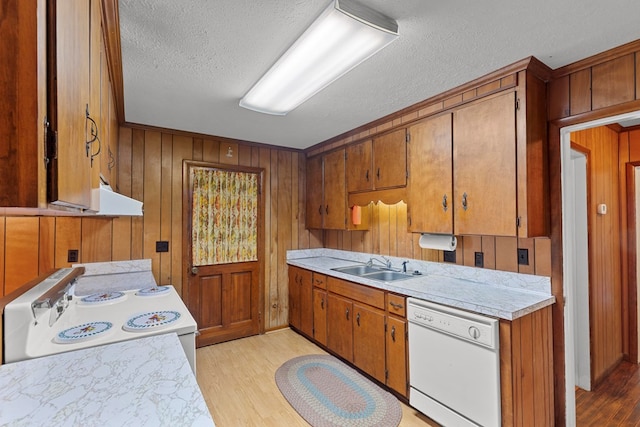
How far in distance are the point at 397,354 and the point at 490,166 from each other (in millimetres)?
1557

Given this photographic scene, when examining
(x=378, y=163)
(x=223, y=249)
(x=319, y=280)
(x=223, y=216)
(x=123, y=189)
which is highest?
(x=378, y=163)

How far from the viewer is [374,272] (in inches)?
127

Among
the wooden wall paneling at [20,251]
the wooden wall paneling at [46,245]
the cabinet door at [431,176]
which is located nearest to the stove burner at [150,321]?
the wooden wall paneling at [20,251]

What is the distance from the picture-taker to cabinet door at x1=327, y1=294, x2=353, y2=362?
9.44 ft

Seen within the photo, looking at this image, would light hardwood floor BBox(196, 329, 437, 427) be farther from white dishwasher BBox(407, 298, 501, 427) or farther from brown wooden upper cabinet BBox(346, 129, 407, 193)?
brown wooden upper cabinet BBox(346, 129, 407, 193)

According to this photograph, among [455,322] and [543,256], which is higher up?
[543,256]

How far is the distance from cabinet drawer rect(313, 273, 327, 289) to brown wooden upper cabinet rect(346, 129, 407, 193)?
3.26ft

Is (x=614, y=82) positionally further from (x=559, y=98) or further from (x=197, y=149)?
(x=197, y=149)

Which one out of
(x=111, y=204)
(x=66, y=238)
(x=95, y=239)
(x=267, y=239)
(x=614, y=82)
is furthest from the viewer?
(x=267, y=239)

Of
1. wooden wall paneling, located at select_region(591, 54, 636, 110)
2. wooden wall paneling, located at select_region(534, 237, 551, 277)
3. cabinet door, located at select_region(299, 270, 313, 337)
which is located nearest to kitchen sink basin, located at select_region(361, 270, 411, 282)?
cabinet door, located at select_region(299, 270, 313, 337)

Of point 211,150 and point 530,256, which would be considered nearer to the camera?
Result: point 530,256

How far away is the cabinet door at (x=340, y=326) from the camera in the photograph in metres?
2.88

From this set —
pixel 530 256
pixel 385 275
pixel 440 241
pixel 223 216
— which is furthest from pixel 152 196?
pixel 530 256

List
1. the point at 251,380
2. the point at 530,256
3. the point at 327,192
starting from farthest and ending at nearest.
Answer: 1. the point at 327,192
2. the point at 251,380
3. the point at 530,256
